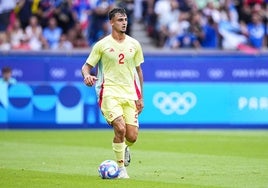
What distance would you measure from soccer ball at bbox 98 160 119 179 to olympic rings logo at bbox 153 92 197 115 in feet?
41.2

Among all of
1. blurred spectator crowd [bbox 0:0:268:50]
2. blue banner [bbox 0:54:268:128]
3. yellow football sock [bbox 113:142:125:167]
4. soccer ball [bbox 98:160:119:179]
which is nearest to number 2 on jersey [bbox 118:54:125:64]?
yellow football sock [bbox 113:142:125:167]

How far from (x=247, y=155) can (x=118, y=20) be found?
520 cm

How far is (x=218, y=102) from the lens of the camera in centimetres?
2598

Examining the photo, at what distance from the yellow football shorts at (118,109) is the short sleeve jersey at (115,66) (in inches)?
3.4

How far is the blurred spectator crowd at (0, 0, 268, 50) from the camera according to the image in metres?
28.5

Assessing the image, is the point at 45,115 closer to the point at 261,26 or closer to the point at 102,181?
the point at 261,26

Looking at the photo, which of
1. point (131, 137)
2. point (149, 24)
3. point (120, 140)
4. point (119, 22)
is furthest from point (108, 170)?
point (149, 24)

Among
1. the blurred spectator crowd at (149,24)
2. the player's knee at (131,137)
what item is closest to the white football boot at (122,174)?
the player's knee at (131,137)

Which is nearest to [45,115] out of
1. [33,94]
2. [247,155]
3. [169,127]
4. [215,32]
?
[33,94]

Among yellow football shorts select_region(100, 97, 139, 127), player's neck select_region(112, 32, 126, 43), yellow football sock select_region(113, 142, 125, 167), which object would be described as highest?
player's neck select_region(112, 32, 126, 43)

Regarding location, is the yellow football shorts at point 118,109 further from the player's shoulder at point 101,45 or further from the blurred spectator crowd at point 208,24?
the blurred spectator crowd at point 208,24

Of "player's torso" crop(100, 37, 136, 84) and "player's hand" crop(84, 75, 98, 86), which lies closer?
"player's hand" crop(84, 75, 98, 86)

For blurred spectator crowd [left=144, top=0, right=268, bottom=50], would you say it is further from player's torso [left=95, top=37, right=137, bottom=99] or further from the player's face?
the player's face

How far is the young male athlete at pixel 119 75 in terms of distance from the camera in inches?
546
